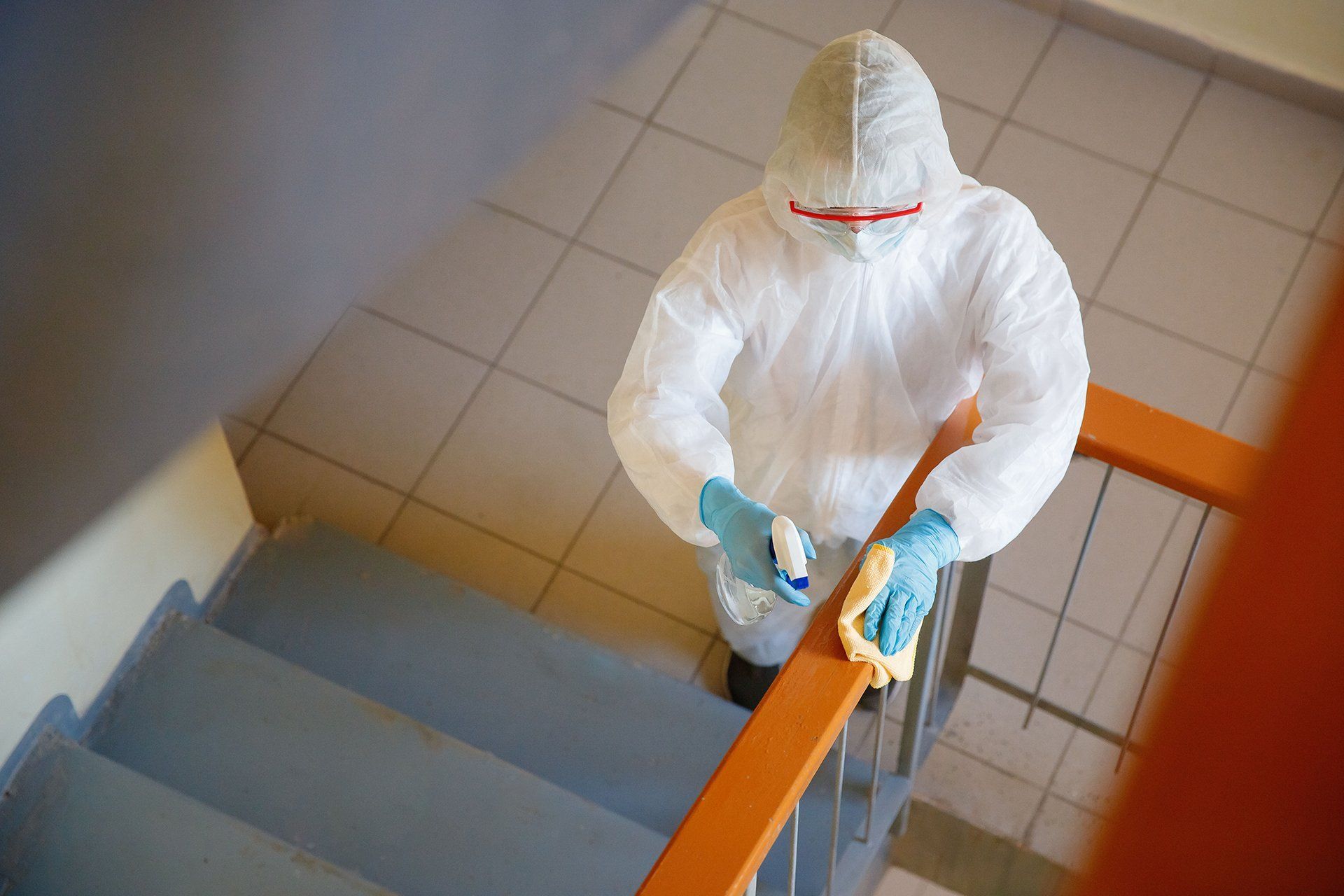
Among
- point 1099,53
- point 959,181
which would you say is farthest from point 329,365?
point 1099,53

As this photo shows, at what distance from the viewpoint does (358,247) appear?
3135mm

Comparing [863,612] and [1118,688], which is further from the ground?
[1118,688]

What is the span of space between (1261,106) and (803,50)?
4.22 ft

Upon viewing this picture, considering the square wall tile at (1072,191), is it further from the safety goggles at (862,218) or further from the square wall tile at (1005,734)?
the safety goggles at (862,218)

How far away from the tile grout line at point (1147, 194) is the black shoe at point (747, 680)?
4.16ft

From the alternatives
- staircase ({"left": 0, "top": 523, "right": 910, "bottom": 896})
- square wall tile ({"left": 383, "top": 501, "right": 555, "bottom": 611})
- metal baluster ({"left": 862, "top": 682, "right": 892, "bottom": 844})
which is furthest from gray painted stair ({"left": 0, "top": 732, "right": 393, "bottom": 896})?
square wall tile ({"left": 383, "top": 501, "right": 555, "bottom": 611})

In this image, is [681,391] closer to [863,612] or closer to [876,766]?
[863,612]

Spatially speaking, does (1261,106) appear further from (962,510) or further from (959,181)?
(962,510)

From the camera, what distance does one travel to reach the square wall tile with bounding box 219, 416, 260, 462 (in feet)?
9.64

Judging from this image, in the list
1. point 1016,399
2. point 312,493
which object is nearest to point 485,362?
point 312,493

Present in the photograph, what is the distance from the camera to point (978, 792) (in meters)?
2.51

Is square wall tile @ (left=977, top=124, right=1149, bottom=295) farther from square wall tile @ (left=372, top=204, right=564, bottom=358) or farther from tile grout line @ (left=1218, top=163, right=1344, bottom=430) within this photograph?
square wall tile @ (left=372, top=204, right=564, bottom=358)

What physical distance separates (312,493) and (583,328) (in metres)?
0.81

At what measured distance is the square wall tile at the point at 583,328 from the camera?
2967mm
